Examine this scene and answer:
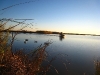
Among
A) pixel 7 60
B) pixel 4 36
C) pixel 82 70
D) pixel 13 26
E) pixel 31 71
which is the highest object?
pixel 13 26

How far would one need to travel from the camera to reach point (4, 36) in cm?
259

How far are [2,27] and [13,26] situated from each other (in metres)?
0.22

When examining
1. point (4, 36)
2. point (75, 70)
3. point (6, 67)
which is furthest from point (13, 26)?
point (75, 70)

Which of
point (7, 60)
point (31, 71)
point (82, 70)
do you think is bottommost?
point (82, 70)

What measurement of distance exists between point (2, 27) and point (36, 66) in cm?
84

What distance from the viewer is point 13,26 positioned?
2.24 m

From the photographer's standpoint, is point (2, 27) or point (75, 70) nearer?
point (2, 27)

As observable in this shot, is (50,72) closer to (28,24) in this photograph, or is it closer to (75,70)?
(75,70)

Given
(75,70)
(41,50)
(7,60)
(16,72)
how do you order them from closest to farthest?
(16,72) → (7,60) → (41,50) → (75,70)

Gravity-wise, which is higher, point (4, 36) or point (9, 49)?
point (4, 36)

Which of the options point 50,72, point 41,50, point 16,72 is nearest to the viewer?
point 16,72

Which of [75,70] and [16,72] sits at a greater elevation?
[16,72]

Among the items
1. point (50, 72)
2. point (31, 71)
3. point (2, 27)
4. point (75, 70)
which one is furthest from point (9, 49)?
point (75, 70)

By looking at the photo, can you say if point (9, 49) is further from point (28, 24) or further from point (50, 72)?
point (50, 72)
